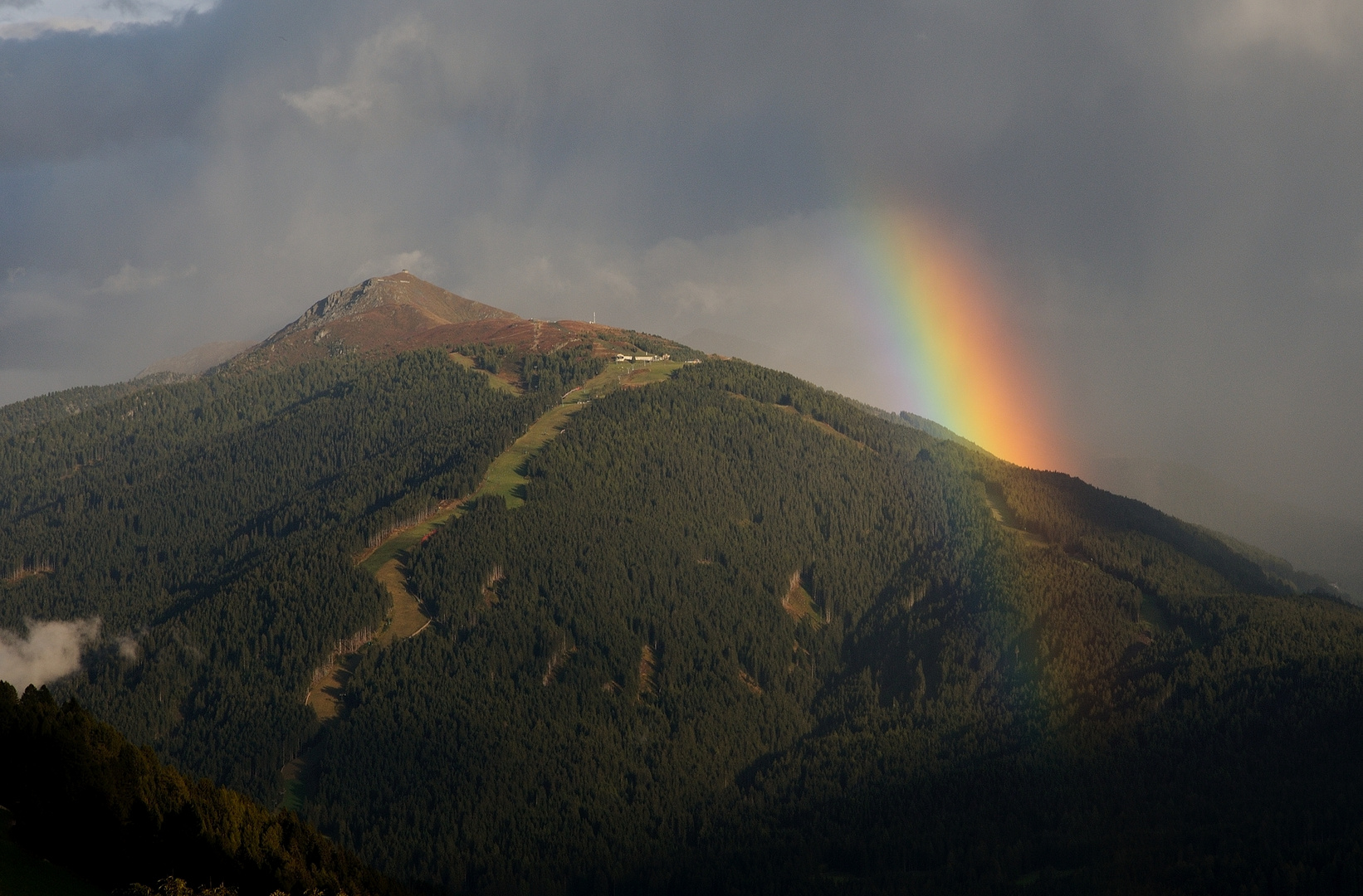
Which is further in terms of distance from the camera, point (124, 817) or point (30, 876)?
point (124, 817)

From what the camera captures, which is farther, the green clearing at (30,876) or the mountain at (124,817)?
the mountain at (124,817)

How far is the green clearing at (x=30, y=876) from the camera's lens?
9488cm

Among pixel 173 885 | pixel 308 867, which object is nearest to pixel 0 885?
pixel 173 885

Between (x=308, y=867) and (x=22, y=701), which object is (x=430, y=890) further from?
(x=22, y=701)

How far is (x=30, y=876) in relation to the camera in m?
98.2

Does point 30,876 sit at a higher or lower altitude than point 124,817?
lower

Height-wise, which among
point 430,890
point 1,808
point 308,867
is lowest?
point 430,890

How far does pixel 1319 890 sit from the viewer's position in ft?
650

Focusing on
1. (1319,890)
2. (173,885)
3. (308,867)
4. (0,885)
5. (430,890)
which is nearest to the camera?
(0,885)

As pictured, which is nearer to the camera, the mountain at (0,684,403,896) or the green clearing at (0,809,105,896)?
the green clearing at (0,809,105,896)

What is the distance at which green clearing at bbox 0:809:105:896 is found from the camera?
94875mm

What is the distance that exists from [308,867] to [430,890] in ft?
171

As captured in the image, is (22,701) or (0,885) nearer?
(0,885)

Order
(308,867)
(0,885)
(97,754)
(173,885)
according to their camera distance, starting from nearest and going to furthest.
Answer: (0,885)
(173,885)
(97,754)
(308,867)
